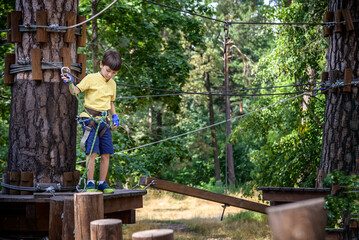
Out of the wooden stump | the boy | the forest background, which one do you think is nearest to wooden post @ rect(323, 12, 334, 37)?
the forest background

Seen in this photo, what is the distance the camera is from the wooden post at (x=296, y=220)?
1.25m

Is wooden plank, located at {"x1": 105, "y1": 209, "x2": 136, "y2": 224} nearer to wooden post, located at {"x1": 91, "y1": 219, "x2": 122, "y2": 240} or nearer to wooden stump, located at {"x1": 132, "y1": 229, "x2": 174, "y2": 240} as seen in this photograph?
wooden post, located at {"x1": 91, "y1": 219, "x2": 122, "y2": 240}

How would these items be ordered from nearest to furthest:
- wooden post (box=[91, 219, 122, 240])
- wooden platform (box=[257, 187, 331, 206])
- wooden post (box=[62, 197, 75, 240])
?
wooden post (box=[91, 219, 122, 240]) < wooden post (box=[62, 197, 75, 240]) < wooden platform (box=[257, 187, 331, 206])

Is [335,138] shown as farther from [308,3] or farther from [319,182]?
[308,3]

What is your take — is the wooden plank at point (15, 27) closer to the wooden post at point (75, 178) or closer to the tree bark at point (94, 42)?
the wooden post at point (75, 178)

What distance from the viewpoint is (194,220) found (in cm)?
1576

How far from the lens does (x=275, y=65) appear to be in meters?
10.6

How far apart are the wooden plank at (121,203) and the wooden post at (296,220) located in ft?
9.47

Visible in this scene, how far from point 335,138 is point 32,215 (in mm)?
3908

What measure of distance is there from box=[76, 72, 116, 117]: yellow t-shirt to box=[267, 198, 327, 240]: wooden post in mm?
3240

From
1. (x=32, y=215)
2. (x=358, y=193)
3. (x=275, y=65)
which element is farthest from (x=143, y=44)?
(x=32, y=215)

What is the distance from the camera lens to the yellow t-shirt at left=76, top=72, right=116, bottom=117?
430cm

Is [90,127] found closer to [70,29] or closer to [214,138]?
[70,29]

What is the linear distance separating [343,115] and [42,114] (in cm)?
375
